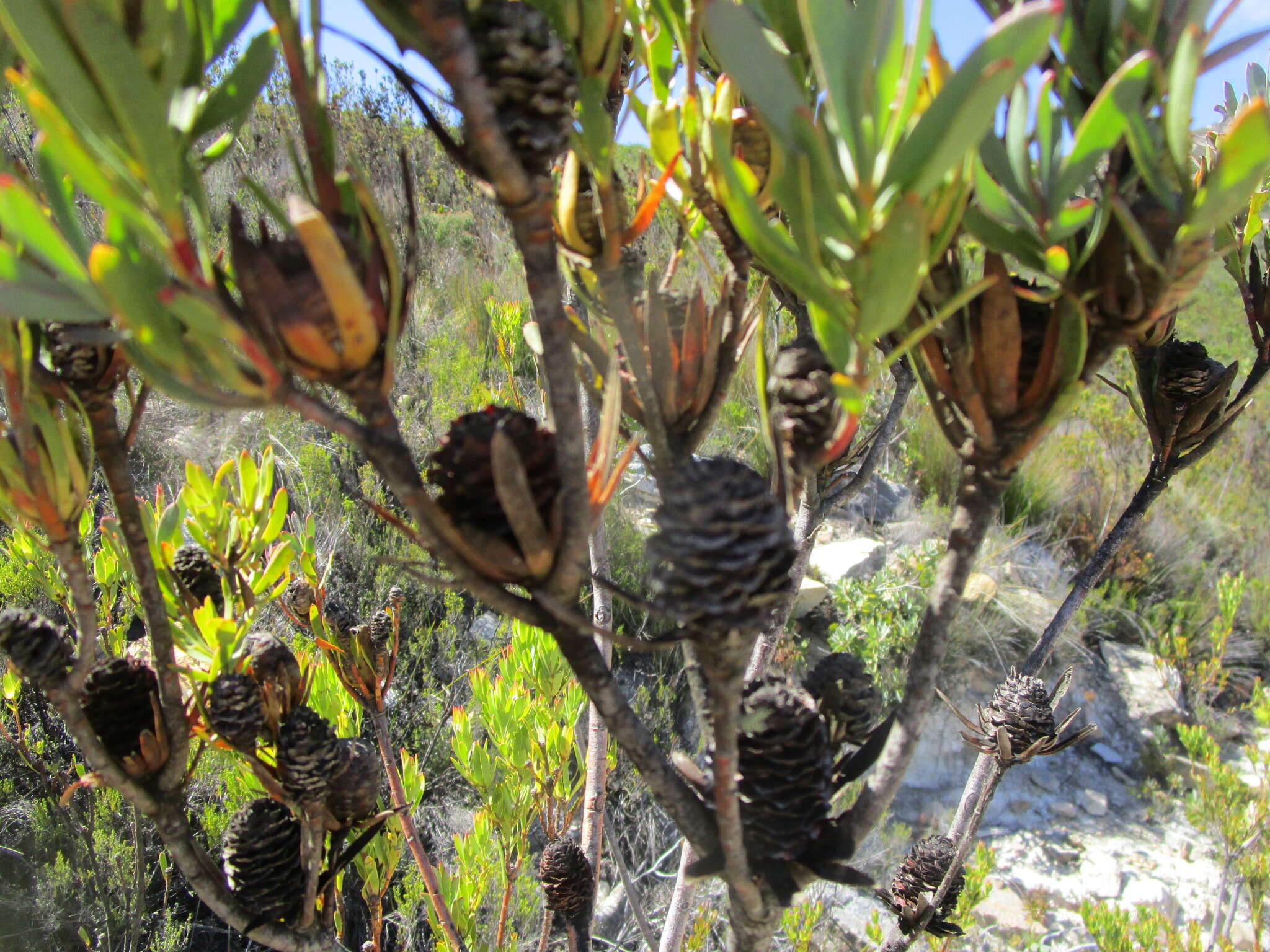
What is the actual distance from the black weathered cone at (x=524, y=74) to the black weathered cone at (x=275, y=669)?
60 centimetres

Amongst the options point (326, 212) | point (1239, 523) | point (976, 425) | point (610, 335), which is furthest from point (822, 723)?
point (1239, 523)

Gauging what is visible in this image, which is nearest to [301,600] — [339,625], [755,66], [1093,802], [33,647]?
[339,625]

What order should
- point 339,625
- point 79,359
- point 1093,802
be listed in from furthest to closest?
point 1093,802 < point 339,625 < point 79,359

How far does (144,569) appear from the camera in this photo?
2.16 ft

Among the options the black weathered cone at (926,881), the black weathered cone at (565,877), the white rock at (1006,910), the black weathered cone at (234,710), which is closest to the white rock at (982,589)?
the white rock at (1006,910)

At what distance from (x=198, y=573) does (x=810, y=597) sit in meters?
4.07

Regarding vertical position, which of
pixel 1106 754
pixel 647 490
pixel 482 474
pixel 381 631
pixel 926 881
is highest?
pixel 647 490

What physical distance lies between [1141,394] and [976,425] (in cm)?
60

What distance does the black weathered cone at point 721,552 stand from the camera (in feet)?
1.33

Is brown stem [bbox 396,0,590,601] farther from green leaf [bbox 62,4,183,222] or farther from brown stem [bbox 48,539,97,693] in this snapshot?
brown stem [bbox 48,539,97,693]

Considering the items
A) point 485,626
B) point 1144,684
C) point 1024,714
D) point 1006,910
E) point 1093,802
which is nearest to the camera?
point 1024,714

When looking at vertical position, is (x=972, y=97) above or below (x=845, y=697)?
above

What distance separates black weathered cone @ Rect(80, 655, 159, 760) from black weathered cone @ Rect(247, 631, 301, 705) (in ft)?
0.29

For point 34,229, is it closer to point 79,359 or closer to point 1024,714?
point 79,359
